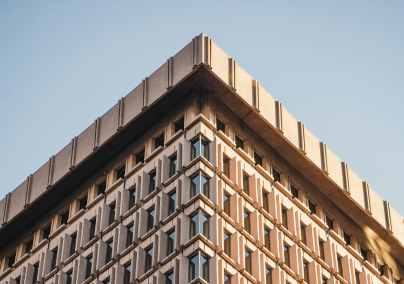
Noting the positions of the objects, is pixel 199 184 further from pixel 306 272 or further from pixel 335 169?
pixel 335 169

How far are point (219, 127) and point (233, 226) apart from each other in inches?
363

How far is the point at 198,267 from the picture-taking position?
198 feet

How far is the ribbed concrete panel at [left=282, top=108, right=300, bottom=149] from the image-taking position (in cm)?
7444

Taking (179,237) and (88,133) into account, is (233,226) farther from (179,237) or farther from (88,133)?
(88,133)

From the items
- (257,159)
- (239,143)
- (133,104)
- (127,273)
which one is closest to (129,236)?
(127,273)

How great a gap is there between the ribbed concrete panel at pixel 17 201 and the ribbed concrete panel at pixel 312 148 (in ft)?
80.1

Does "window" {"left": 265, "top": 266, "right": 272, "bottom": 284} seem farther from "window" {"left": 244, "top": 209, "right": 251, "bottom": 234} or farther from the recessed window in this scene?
the recessed window

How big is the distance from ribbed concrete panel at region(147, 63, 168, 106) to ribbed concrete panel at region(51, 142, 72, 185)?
31.8ft

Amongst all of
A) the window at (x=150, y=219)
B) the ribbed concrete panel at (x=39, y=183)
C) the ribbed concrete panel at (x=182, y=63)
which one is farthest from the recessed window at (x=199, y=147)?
the ribbed concrete panel at (x=39, y=183)

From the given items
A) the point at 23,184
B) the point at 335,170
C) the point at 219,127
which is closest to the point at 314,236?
the point at 335,170

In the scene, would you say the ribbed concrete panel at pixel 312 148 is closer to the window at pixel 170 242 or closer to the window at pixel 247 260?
the window at pixel 247 260

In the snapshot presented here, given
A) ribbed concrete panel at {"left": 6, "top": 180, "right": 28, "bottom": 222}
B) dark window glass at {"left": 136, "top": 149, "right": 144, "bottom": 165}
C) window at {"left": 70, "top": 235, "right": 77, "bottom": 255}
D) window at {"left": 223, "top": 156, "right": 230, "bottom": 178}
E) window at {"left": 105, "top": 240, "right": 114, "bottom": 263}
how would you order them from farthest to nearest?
ribbed concrete panel at {"left": 6, "top": 180, "right": 28, "bottom": 222} → window at {"left": 70, "top": 235, "right": 77, "bottom": 255} → dark window glass at {"left": 136, "top": 149, "right": 144, "bottom": 165} → window at {"left": 105, "top": 240, "right": 114, "bottom": 263} → window at {"left": 223, "top": 156, "right": 230, "bottom": 178}

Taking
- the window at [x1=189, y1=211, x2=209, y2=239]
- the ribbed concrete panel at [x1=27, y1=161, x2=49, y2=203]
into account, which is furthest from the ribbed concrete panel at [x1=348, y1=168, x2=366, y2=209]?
the ribbed concrete panel at [x1=27, y1=161, x2=49, y2=203]

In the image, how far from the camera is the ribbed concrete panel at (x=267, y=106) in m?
72.8
